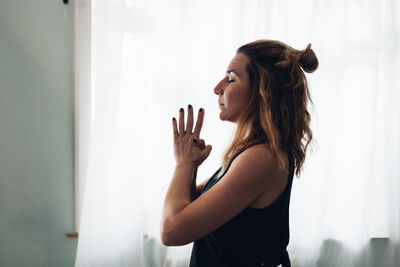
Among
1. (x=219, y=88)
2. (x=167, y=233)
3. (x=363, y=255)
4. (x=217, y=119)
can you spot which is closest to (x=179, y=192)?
(x=167, y=233)

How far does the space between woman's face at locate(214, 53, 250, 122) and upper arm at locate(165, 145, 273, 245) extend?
0.17 m

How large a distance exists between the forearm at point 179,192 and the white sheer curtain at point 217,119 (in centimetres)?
49

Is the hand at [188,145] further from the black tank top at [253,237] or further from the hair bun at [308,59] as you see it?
the hair bun at [308,59]

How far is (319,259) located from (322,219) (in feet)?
0.72

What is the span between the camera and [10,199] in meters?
1.35

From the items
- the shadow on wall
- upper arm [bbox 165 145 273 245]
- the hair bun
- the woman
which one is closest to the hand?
the woman

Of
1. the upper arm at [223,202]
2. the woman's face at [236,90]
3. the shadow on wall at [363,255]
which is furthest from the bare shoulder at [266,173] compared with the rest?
the shadow on wall at [363,255]

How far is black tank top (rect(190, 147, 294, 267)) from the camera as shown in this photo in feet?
2.25

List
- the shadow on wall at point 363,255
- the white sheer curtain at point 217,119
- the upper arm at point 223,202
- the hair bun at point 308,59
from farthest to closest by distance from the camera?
the shadow on wall at point 363,255 → the white sheer curtain at point 217,119 → the hair bun at point 308,59 → the upper arm at point 223,202

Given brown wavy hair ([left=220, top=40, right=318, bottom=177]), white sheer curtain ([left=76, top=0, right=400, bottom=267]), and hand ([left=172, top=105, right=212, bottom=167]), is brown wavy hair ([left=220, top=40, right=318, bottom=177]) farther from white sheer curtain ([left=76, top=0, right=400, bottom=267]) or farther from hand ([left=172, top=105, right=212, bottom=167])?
white sheer curtain ([left=76, top=0, right=400, bottom=267])

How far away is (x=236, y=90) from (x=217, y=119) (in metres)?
0.66

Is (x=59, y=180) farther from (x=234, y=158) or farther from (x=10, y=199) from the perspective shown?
(x=234, y=158)

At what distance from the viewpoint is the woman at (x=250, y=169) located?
65 centimetres

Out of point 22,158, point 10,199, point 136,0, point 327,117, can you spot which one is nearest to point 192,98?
point 136,0
